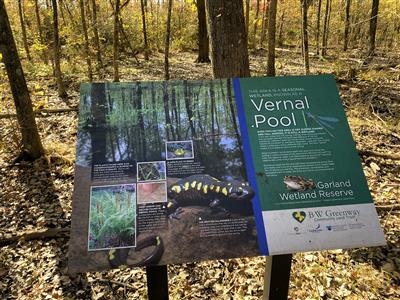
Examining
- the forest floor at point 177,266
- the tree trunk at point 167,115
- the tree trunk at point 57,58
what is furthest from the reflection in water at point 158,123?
the tree trunk at point 57,58

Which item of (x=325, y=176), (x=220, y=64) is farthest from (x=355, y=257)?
(x=220, y=64)

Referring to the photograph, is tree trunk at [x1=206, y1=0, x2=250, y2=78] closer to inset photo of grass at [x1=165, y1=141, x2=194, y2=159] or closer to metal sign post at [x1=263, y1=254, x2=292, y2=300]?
inset photo of grass at [x1=165, y1=141, x2=194, y2=159]

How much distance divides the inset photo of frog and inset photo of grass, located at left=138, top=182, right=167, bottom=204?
78 centimetres

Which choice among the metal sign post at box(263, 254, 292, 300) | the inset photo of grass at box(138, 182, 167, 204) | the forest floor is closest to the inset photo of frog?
the metal sign post at box(263, 254, 292, 300)

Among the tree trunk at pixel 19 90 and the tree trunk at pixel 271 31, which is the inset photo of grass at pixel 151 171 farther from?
the tree trunk at pixel 271 31

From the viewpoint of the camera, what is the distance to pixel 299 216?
7.11 feet

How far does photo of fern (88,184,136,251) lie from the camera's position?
203 cm

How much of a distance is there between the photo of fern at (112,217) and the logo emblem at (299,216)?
100 cm

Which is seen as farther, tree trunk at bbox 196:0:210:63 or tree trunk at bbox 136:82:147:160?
tree trunk at bbox 196:0:210:63

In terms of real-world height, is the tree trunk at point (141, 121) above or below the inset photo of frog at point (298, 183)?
above

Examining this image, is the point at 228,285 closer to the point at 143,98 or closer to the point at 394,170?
the point at 143,98

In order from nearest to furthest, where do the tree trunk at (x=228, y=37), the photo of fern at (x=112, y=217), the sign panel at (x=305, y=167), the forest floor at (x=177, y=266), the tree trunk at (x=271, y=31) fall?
the photo of fern at (x=112, y=217) < the sign panel at (x=305, y=167) < the forest floor at (x=177, y=266) < the tree trunk at (x=228, y=37) < the tree trunk at (x=271, y=31)

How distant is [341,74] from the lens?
10.8 metres

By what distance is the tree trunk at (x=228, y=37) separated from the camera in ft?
11.9
